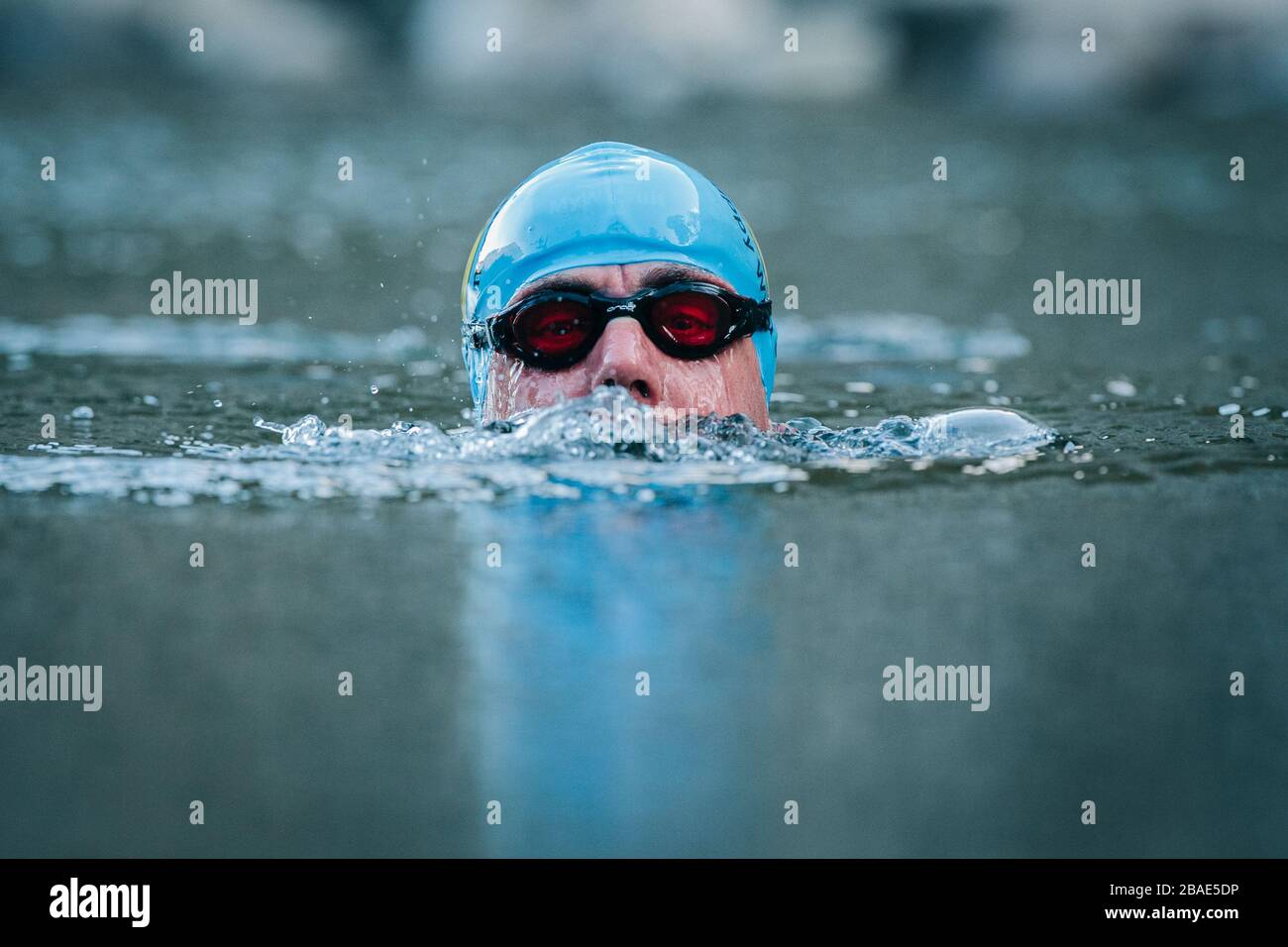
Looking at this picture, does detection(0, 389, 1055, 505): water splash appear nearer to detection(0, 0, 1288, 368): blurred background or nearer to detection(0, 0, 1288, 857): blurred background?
detection(0, 0, 1288, 857): blurred background

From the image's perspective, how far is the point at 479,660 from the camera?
3291 mm

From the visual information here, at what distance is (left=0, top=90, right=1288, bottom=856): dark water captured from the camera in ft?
8.91

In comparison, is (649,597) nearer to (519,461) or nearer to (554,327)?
(519,461)

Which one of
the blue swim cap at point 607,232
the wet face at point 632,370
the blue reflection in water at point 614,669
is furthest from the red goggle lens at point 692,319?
the blue reflection in water at point 614,669

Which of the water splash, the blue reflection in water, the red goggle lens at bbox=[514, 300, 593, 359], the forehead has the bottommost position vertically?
the blue reflection in water

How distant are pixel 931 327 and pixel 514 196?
12.8 ft

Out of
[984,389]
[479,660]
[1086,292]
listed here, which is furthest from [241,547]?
[1086,292]

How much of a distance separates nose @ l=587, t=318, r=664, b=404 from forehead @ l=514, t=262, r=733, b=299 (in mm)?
146

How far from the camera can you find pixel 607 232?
16.1 feet

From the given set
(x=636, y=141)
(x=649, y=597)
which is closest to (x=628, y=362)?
(x=649, y=597)

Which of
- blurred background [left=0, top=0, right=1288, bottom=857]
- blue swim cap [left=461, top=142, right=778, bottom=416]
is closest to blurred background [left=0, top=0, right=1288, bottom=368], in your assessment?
blurred background [left=0, top=0, right=1288, bottom=857]

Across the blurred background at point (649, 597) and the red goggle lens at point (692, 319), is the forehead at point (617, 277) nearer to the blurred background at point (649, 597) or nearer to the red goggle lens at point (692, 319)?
the red goggle lens at point (692, 319)

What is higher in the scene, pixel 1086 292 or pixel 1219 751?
pixel 1086 292

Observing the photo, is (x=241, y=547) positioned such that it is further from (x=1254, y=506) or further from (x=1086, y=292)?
(x=1086, y=292)
